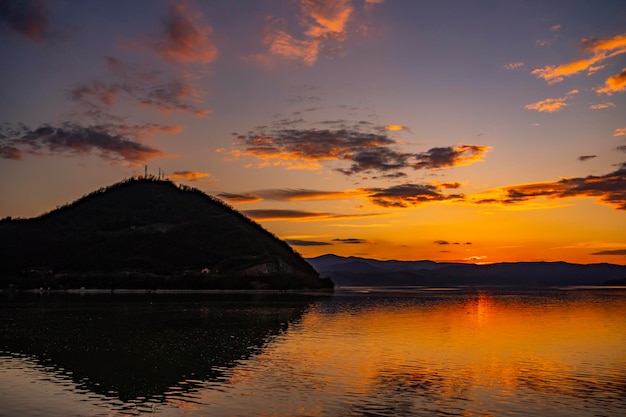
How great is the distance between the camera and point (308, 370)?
215 feet

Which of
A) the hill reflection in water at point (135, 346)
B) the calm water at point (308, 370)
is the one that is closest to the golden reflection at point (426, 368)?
the calm water at point (308, 370)

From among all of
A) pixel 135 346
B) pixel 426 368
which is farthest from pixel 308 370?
pixel 135 346

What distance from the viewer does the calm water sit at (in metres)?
48.4

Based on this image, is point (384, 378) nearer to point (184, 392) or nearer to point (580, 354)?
point (184, 392)

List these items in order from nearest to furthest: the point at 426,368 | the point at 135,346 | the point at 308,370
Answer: the point at 308,370 → the point at 426,368 → the point at 135,346

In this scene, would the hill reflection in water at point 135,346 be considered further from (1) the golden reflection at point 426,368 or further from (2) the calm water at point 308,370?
(1) the golden reflection at point 426,368

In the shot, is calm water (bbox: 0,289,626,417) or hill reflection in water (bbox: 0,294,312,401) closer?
calm water (bbox: 0,289,626,417)

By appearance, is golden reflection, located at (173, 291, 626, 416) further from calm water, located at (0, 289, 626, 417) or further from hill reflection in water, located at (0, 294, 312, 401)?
hill reflection in water, located at (0, 294, 312, 401)

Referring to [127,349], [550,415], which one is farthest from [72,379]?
[550,415]

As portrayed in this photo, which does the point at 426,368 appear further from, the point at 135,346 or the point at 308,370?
the point at 135,346

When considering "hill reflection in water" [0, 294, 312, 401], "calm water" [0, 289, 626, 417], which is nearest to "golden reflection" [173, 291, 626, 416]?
"calm water" [0, 289, 626, 417]

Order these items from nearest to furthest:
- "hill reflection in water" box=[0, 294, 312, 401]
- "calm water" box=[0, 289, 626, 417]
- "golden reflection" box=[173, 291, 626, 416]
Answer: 1. "calm water" box=[0, 289, 626, 417]
2. "golden reflection" box=[173, 291, 626, 416]
3. "hill reflection in water" box=[0, 294, 312, 401]

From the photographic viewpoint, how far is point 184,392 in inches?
2116

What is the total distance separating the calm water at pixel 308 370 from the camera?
159 ft
